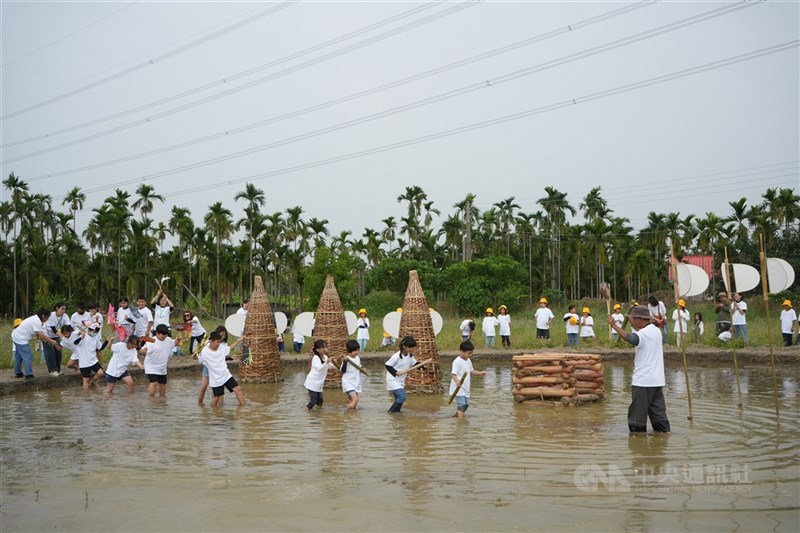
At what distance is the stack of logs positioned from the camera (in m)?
13.6

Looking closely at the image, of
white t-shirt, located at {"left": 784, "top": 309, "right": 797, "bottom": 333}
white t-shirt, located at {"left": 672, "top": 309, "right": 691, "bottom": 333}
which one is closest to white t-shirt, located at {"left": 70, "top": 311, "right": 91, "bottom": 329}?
white t-shirt, located at {"left": 672, "top": 309, "right": 691, "bottom": 333}

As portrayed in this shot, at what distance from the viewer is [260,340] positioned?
57.3ft

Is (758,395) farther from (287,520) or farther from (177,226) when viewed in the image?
Answer: (177,226)

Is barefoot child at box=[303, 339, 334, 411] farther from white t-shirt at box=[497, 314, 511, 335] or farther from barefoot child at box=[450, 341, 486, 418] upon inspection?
white t-shirt at box=[497, 314, 511, 335]

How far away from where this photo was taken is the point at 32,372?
56.6 ft

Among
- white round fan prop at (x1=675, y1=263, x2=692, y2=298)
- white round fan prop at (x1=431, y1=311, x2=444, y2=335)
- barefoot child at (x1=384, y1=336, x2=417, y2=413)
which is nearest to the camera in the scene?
white round fan prop at (x1=675, y1=263, x2=692, y2=298)

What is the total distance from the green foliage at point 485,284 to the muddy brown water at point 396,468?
1153 inches

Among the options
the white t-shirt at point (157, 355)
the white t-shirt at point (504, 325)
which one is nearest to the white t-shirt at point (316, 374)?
the white t-shirt at point (157, 355)

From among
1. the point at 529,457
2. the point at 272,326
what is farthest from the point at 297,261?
the point at 529,457

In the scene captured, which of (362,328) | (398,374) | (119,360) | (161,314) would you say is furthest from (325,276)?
(398,374)

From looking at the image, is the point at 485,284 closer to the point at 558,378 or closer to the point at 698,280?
the point at 558,378

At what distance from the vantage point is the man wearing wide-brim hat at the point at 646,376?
10.0 metres

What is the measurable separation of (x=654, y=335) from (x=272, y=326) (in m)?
9.83

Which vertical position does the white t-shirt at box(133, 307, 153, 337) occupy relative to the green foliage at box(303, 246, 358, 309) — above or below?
below
